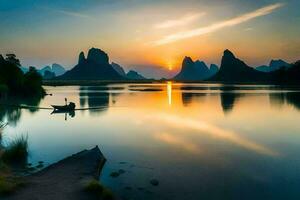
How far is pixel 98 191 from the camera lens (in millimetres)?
19125

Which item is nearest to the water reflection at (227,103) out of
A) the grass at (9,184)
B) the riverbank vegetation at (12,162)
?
the riverbank vegetation at (12,162)

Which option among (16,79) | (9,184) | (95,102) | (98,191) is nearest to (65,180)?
(98,191)

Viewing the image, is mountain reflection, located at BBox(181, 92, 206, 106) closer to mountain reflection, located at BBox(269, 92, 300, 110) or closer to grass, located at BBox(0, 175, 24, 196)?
mountain reflection, located at BBox(269, 92, 300, 110)

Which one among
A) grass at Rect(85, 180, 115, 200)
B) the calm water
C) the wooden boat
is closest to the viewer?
grass at Rect(85, 180, 115, 200)

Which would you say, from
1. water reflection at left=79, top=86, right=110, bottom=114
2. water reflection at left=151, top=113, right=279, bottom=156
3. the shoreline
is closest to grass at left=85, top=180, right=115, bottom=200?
the shoreline

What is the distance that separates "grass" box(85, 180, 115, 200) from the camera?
61.2 feet

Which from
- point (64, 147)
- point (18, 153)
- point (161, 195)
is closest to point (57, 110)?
point (64, 147)

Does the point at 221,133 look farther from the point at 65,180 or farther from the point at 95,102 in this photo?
the point at 95,102

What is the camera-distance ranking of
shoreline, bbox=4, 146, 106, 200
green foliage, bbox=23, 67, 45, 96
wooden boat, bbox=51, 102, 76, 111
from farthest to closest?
green foliage, bbox=23, 67, 45, 96 → wooden boat, bbox=51, 102, 76, 111 → shoreline, bbox=4, 146, 106, 200

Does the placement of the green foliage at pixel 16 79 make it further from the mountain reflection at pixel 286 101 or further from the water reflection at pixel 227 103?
the mountain reflection at pixel 286 101

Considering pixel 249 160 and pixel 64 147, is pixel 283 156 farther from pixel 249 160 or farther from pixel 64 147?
pixel 64 147

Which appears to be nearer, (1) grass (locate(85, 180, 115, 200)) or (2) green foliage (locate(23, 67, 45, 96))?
(1) grass (locate(85, 180, 115, 200))

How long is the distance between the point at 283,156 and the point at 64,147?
23.3 meters

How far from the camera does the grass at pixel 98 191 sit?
18.6 meters
